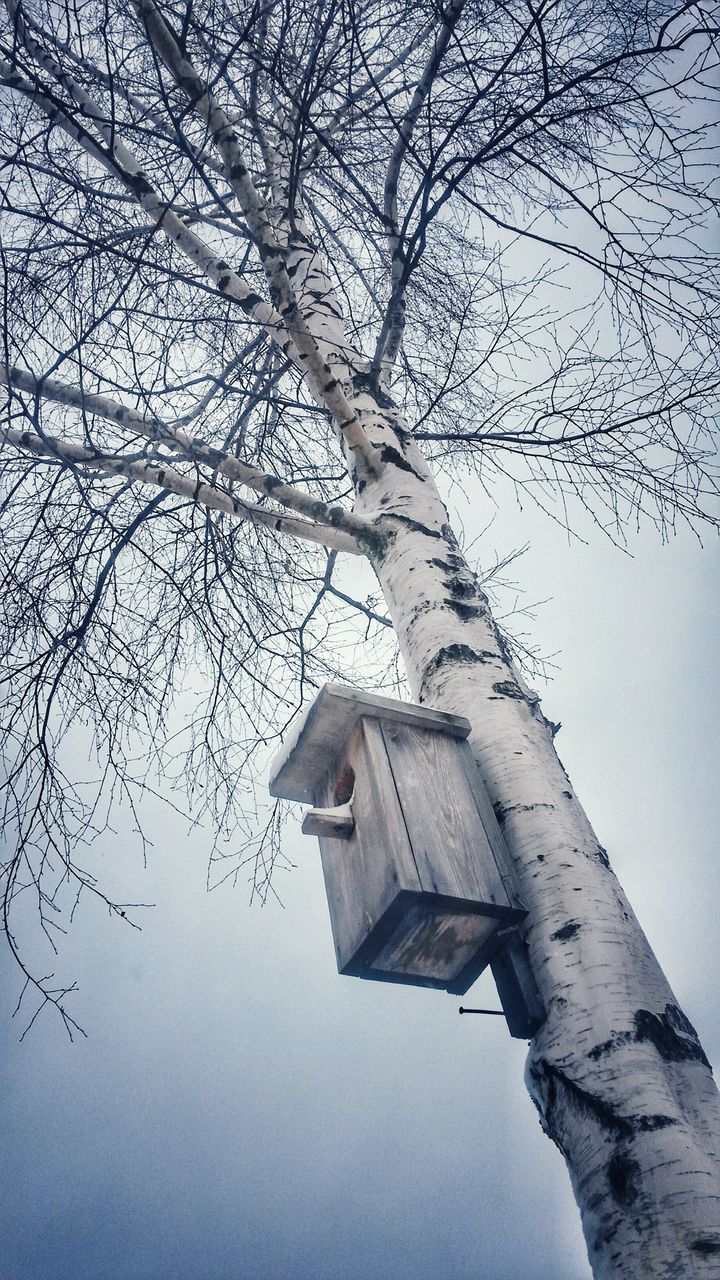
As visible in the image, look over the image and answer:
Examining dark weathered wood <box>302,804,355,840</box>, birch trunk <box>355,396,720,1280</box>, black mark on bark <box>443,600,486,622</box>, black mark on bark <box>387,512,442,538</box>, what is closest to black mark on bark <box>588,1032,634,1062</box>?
birch trunk <box>355,396,720,1280</box>

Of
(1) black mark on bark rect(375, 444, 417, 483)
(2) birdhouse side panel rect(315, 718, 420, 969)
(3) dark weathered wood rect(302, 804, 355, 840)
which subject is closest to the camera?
(2) birdhouse side panel rect(315, 718, 420, 969)

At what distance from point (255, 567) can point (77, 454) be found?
4.18ft

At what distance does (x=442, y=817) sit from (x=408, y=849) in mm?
124

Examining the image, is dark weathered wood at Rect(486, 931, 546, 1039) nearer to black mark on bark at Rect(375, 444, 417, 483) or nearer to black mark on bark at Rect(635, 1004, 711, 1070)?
black mark on bark at Rect(635, 1004, 711, 1070)

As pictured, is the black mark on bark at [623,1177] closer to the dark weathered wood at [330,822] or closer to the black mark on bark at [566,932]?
the black mark on bark at [566,932]

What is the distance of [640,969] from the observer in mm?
1208

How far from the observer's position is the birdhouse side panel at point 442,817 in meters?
1.29

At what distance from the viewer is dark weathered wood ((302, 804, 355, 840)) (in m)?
1.52

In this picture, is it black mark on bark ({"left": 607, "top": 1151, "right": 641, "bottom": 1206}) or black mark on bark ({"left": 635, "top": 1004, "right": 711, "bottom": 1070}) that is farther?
black mark on bark ({"left": 635, "top": 1004, "right": 711, "bottom": 1070})

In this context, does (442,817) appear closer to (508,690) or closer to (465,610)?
(508,690)

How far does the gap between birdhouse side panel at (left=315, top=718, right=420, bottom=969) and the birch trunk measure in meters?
0.24

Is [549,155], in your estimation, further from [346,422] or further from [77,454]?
[77,454]

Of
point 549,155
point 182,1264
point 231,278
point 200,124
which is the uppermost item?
point 200,124

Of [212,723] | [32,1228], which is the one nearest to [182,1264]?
[32,1228]
